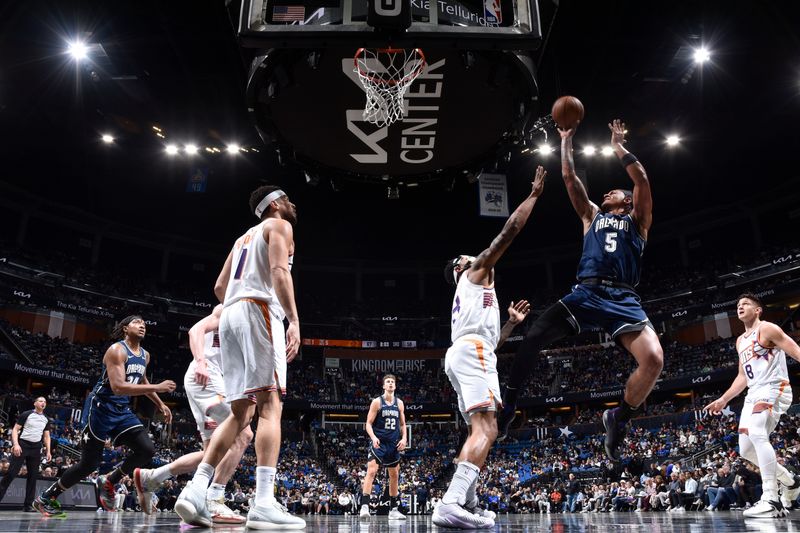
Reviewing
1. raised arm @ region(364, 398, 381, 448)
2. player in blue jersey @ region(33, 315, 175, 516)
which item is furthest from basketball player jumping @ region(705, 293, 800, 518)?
player in blue jersey @ region(33, 315, 175, 516)

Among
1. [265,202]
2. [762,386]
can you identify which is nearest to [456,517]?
[265,202]

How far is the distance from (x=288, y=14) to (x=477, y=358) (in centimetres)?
428

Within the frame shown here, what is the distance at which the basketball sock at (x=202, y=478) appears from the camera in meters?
3.69

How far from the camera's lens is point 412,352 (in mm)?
37531

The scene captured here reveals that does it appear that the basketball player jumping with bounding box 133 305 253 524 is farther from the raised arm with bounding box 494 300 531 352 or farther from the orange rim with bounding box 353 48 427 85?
the orange rim with bounding box 353 48 427 85

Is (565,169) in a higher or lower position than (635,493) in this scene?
higher

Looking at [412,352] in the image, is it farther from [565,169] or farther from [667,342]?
[565,169]

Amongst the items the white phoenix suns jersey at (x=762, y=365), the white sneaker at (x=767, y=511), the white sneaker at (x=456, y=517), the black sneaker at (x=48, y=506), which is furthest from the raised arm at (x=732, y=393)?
the black sneaker at (x=48, y=506)

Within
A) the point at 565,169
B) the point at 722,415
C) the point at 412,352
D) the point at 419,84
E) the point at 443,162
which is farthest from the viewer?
the point at 412,352

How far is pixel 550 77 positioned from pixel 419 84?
950cm

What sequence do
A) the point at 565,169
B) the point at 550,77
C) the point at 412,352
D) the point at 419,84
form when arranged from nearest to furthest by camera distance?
the point at 565,169
the point at 419,84
the point at 550,77
the point at 412,352

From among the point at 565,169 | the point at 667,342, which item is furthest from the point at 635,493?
the point at 667,342

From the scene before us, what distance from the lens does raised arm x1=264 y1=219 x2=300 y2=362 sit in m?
3.77

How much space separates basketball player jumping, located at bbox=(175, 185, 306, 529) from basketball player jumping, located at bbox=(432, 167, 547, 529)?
1.28m
